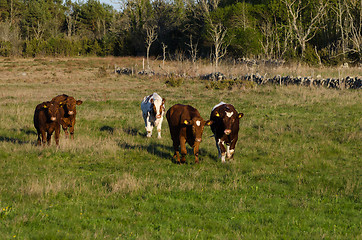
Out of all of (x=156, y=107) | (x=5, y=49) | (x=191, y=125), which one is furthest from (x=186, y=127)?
(x=5, y=49)

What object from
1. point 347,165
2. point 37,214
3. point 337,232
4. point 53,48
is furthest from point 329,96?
point 53,48

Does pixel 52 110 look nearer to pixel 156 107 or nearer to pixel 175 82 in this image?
pixel 156 107

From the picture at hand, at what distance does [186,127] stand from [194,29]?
63683 mm

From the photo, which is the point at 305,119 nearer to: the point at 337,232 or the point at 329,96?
the point at 329,96

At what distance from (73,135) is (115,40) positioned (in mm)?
71776

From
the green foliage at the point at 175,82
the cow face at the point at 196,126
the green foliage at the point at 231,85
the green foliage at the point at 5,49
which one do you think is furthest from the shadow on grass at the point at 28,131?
the green foliage at the point at 5,49

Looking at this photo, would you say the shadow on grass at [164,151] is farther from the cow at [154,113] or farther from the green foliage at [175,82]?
the green foliage at [175,82]

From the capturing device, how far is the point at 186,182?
32.8 feet

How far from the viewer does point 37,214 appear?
7.60 metres

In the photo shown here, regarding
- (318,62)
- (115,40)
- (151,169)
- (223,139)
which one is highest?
(115,40)

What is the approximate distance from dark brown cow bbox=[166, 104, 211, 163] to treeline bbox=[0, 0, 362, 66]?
1316 inches

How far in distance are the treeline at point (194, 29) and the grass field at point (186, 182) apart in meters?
29.1

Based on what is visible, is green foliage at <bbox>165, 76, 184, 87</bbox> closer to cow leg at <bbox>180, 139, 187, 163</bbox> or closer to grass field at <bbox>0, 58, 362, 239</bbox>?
grass field at <bbox>0, 58, 362, 239</bbox>

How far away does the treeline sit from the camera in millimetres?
51500
